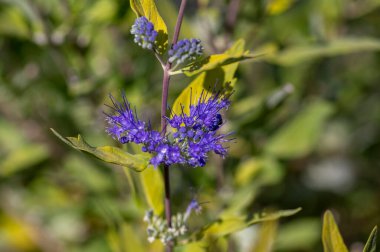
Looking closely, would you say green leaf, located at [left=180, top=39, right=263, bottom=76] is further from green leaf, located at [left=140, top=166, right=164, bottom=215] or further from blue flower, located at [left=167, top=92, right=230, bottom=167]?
green leaf, located at [left=140, top=166, right=164, bottom=215]

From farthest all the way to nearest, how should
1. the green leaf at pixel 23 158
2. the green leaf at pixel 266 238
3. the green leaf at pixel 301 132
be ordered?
the green leaf at pixel 23 158 < the green leaf at pixel 301 132 < the green leaf at pixel 266 238

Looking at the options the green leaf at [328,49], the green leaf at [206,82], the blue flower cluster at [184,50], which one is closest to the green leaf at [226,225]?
the green leaf at [206,82]

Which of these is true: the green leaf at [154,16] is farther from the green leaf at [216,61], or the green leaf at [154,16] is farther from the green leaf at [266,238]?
the green leaf at [266,238]

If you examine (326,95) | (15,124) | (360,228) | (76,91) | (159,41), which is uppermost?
(15,124)

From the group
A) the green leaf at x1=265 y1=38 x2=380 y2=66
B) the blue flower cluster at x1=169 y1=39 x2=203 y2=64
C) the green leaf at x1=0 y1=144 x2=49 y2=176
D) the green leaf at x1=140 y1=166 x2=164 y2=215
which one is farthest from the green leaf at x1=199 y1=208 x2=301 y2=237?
the green leaf at x1=0 y1=144 x2=49 y2=176

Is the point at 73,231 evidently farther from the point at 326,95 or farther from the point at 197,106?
the point at 197,106

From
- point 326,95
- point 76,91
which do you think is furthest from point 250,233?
point 76,91
